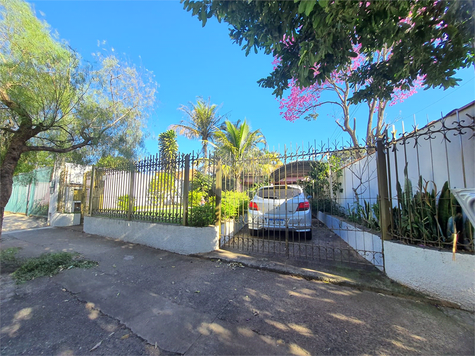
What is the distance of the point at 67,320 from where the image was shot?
2.41m

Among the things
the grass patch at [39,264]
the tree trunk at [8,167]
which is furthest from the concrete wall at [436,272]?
the tree trunk at [8,167]

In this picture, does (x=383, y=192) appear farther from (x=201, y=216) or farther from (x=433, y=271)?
(x=201, y=216)

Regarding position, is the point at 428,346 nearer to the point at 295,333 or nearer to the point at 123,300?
the point at 295,333

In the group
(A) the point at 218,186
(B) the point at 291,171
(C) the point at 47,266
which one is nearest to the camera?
(C) the point at 47,266

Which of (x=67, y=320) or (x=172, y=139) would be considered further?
(x=172, y=139)

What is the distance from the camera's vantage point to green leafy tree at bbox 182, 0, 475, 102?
2.33m

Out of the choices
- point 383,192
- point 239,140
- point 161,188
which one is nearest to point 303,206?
point 383,192

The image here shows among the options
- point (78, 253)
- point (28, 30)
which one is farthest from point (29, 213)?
point (28, 30)

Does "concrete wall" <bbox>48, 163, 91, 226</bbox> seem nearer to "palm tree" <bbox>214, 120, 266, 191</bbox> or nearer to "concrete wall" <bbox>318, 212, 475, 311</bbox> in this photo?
"palm tree" <bbox>214, 120, 266, 191</bbox>

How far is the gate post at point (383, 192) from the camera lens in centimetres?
333

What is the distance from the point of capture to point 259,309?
2570 millimetres

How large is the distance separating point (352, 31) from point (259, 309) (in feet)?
12.2

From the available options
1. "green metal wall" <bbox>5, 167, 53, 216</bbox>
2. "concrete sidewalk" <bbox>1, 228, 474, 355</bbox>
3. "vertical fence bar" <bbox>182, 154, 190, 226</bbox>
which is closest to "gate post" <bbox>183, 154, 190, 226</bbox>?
"vertical fence bar" <bbox>182, 154, 190, 226</bbox>

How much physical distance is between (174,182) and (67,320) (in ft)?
11.0
